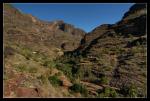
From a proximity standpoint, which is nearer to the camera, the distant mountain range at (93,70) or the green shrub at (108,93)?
the distant mountain range at (93,70)

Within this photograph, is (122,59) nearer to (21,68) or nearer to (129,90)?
(129,90)

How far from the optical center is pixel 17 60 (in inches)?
744

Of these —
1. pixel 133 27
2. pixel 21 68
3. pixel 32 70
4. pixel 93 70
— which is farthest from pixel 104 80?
pixel 133 27

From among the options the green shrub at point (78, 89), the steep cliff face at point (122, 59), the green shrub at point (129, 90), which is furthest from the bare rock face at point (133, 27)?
the green shrub at point (78, 89)

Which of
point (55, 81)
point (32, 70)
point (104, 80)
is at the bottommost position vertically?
point (104, 80)

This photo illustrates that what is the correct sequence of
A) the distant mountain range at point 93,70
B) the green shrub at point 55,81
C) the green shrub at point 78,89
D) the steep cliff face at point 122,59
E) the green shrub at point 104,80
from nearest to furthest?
the distant mountain range at point 93,70 < the green shrub at point 78,89 < the green shrub at point 55,81 < the steep cliff face at point 122,59 < the green shrub at point 104,80

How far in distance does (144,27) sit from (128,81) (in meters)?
10.9

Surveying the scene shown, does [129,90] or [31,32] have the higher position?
[31,32]

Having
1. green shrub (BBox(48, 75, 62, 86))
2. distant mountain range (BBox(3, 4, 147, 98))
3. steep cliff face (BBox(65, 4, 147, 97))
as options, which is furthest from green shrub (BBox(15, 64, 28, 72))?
steep cliff face (BBox(65, 4, 147, 97))

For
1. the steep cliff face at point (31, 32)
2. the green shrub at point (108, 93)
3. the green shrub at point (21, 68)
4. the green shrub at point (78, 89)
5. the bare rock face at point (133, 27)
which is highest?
the steep cliff face at point (31, 32)

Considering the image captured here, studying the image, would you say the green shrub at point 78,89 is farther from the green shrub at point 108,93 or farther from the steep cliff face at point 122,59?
the steep cliff face at point 122,59

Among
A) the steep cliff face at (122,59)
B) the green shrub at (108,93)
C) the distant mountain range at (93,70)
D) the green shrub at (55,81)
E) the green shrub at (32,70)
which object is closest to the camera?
the distant mountain range at (93,70)

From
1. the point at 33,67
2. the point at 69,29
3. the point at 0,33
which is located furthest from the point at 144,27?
the point at 69,29

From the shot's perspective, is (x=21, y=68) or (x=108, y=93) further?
(x=108, y=93)
